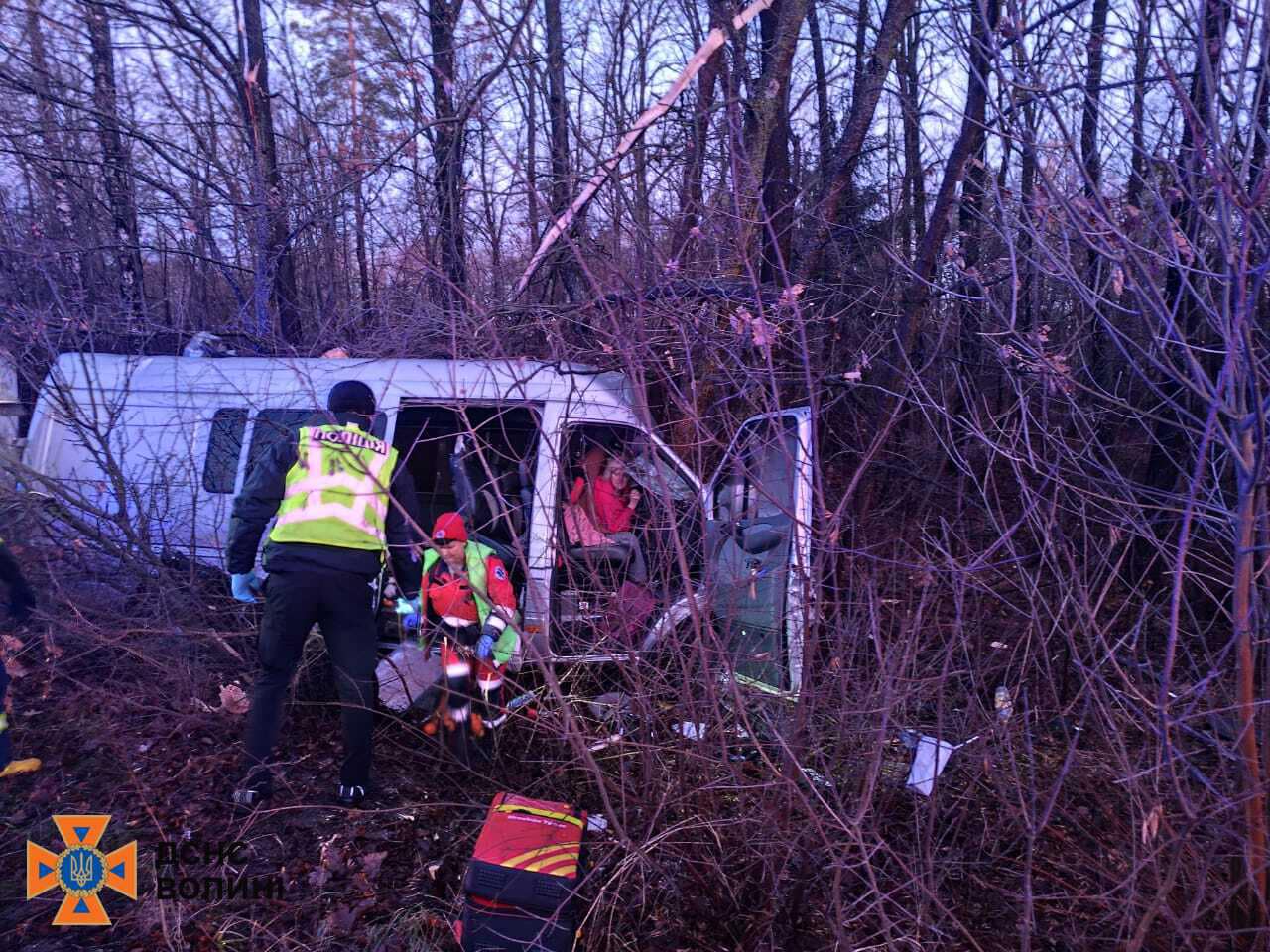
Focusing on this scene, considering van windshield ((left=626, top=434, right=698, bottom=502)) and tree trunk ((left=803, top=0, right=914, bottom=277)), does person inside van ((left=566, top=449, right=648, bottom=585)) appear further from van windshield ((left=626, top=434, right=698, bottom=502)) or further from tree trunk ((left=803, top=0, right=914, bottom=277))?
tree trunk ((left=803, top=0, right=914, bottom=277))

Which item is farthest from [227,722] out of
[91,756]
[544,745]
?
[544,745]

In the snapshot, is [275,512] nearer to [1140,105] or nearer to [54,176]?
[1140,105]

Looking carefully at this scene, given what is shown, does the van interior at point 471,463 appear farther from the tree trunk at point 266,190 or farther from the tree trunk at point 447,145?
the tree trunk at point 266,190

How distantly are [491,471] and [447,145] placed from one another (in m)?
5.48

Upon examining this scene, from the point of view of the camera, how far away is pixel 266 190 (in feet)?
26.7

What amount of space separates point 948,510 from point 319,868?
4.84 metres

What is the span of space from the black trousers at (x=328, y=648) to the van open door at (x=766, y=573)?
1.70 meters

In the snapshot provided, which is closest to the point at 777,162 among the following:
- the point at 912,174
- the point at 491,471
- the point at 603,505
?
the point at 912,174

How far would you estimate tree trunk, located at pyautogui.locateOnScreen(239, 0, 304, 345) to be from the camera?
26.7ft

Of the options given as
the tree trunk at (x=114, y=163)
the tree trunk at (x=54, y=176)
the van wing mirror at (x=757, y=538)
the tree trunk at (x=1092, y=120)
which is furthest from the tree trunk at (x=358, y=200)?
the tree trunk at (x=1092, y=120)

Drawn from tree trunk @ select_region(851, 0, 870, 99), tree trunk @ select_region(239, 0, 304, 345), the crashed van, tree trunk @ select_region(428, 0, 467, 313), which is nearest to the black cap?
the crashed van

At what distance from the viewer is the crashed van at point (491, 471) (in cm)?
368

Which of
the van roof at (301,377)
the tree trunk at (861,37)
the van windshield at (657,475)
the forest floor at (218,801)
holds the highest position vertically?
the tree trunk at (861,37)

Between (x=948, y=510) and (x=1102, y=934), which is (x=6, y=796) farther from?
(x=948, y=510)
